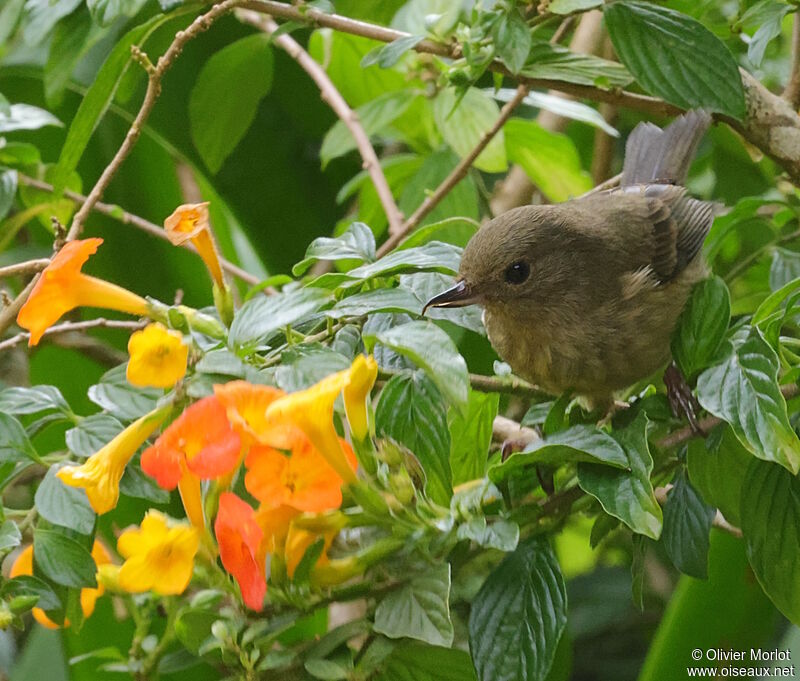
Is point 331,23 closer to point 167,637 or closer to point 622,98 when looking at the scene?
point 622,98

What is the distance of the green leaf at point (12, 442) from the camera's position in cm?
108

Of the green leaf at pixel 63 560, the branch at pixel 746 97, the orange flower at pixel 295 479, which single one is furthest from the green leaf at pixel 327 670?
the branch at pixel 746 97

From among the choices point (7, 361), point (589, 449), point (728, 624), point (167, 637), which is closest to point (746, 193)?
point (728, 624)

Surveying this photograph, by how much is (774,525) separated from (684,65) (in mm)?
600

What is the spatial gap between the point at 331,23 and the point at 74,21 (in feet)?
1.51

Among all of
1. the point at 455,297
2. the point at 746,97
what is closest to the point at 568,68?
the point at 746,97

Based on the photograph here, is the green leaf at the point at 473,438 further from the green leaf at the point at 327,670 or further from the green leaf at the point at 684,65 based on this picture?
Answer: the green leaf at the point at 684,65

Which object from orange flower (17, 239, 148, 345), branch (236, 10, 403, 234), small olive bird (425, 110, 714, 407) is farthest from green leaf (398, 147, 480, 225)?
orange flower (17, 239, 148, 345)

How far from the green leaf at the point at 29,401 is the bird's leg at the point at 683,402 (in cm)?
71

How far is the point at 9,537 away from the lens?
1.00 m

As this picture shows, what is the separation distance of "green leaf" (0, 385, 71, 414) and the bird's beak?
0.45 metres

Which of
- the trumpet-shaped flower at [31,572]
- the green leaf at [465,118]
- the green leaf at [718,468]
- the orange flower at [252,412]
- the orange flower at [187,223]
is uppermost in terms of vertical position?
the orange flower at [187,223]

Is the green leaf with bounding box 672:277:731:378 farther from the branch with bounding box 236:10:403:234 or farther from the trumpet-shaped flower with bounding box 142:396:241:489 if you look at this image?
the branch with bounding box 236:10:403:234

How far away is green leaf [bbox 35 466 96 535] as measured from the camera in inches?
41.1
